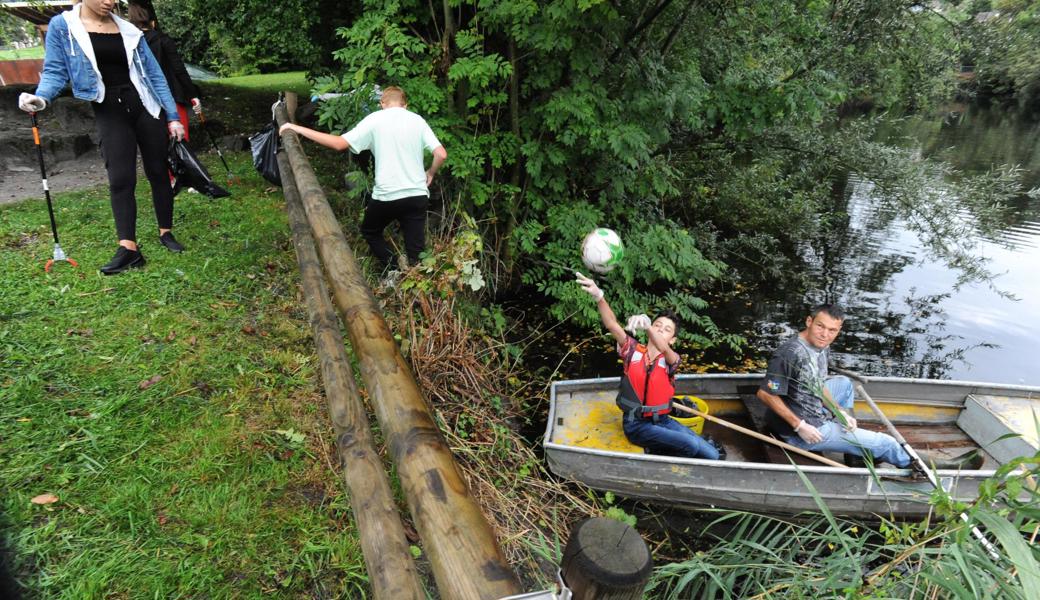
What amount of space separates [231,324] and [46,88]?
7.11 ft

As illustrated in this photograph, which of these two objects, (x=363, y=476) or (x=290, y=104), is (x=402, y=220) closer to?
(x=290, y=104)

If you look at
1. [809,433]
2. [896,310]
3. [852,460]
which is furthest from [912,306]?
[809,433]

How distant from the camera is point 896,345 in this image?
8.24 m

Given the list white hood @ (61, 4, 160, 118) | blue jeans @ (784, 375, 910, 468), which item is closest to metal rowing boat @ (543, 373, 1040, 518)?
blue jeans @ (784, 375, 910, 468)

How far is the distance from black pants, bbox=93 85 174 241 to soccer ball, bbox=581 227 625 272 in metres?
4.09

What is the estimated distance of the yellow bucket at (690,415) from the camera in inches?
194

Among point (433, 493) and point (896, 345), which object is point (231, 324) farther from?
point (896, 345)

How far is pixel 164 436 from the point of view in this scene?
11.1 feet

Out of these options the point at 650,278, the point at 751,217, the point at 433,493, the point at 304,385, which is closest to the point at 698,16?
the point at 650,278

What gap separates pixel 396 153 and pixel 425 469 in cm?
359

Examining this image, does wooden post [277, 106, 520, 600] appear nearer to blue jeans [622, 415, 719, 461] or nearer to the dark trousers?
the dark trousers

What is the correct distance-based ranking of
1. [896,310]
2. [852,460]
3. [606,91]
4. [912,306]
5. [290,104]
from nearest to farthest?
[852,460] → [606,91] → [290,104] → [896,310] → [912,306]

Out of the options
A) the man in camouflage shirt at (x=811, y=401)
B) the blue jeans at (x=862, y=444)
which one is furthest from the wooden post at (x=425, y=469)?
the blue jeans at (x=862, y=444)

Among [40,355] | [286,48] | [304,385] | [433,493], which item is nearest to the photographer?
[433,493]
